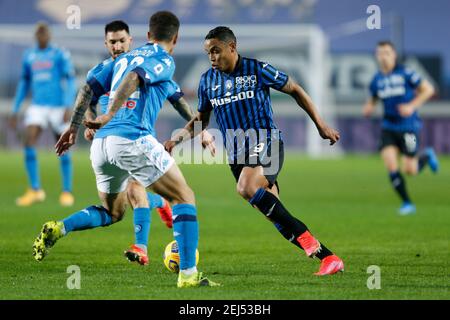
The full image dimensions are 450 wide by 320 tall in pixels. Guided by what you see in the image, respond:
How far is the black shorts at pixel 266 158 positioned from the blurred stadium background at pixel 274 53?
25.6 metres

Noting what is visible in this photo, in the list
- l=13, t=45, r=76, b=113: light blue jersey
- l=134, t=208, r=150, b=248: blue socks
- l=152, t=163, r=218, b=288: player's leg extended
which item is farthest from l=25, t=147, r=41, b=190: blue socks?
l=152, t=163, r=218, b=288: player's leg extended

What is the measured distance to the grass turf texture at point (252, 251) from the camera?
6691mm

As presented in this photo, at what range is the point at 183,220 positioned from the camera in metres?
6.87

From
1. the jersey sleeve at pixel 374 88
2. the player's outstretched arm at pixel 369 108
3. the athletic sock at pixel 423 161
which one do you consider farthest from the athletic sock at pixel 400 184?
the athletic sock at pixel 423 161

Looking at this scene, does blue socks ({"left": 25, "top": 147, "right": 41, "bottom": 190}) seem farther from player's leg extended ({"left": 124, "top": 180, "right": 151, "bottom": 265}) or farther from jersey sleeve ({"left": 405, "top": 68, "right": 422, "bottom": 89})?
player's leg extended ({"left": 124, "top": 180, "right": 151, "bottom": 265})

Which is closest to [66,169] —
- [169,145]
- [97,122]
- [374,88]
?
[374,88]

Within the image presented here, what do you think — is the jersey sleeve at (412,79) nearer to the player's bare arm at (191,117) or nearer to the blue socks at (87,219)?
the player's bare arm at (191,117)

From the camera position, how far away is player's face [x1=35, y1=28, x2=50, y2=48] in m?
15.1

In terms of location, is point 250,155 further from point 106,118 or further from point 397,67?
point 397,67

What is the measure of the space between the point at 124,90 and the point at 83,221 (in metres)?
1.75

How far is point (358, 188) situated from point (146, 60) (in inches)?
520

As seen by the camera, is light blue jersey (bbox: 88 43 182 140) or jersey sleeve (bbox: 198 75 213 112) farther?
jersey sleeve (bbox: 198 75 213 112)

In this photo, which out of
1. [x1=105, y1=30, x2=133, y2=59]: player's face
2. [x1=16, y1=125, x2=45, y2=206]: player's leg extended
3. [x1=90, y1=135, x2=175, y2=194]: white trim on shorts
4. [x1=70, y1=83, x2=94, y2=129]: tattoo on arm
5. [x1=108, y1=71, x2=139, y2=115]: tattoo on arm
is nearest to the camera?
[x1=108, y1=71, x2=139, y2=115]: tattoo on arm

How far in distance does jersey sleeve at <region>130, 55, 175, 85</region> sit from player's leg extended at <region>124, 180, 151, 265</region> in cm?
182
